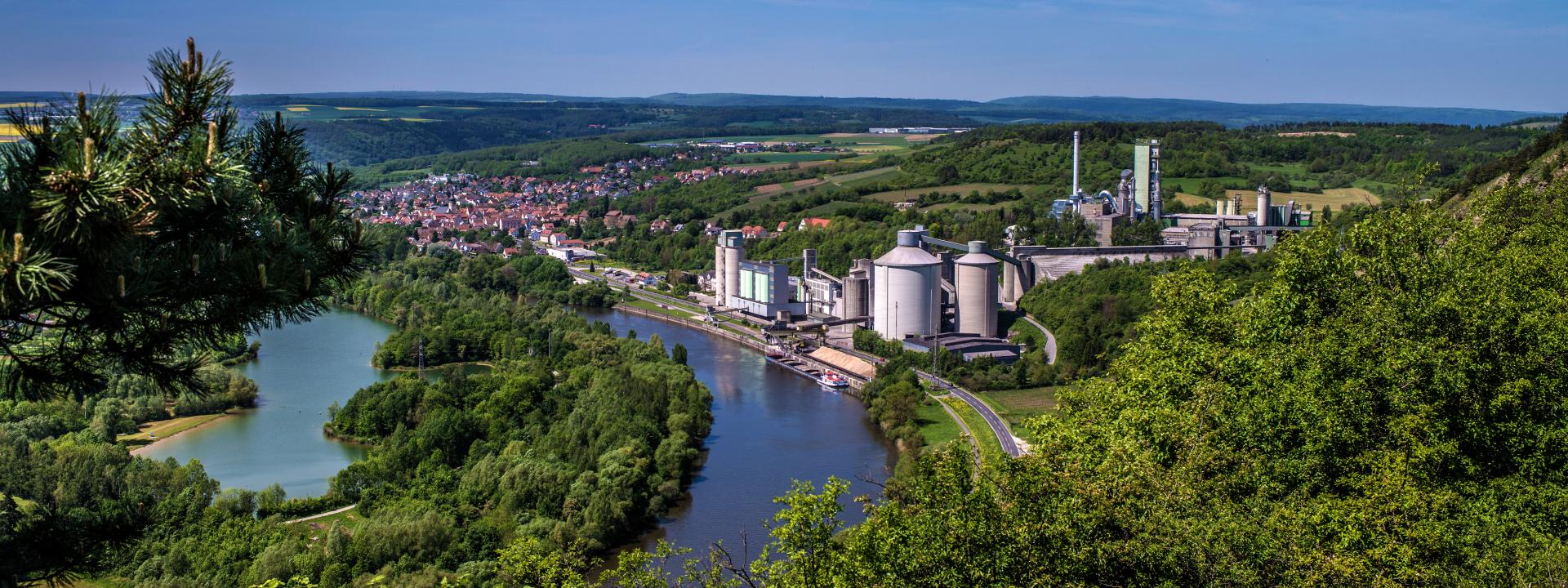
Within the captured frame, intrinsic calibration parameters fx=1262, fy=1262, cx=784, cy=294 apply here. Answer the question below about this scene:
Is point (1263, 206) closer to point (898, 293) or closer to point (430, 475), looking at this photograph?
point (898, 293)

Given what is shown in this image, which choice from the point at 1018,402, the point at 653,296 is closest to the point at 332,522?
the point at 1018,402

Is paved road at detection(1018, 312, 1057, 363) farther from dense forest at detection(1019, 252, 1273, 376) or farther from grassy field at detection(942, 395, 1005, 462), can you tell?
grassy field at detection(942, 395, 1005, 462)

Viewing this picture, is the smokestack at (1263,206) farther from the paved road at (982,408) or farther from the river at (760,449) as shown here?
the river at (760,449)

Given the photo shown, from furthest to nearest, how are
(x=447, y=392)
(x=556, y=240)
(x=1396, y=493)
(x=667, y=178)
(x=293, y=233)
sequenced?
(x=667, y=178), (x=556, y=240), (x=447, y=392), (x=1396, y=493), (x=293, y=233)

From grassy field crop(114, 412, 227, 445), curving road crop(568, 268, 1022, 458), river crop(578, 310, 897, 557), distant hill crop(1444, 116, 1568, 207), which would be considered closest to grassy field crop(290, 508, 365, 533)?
river crop(578, 310, 897, 557)

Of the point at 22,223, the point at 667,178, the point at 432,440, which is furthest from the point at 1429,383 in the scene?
the point at 667,178

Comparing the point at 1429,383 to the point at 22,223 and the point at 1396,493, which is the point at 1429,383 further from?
the point at 22,223

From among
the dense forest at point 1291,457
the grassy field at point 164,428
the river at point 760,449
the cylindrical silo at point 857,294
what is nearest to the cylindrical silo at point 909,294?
the cylindrical silo at point 857,294
